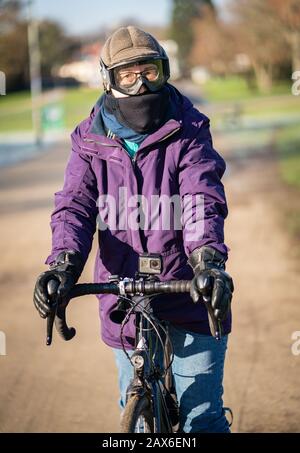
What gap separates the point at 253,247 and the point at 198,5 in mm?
103657

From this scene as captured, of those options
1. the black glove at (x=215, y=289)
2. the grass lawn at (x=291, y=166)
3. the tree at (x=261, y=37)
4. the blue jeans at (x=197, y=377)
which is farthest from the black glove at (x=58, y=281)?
the tree at (x=261, y=37)

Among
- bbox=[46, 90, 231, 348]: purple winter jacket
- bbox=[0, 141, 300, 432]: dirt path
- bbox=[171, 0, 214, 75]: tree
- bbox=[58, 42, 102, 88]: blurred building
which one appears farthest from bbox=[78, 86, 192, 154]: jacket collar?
bbox=[58, 42, 102, 88]: blurred building

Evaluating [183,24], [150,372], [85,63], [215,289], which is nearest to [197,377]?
[150,372]

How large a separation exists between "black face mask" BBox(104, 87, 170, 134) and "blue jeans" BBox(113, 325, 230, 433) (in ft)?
2.96

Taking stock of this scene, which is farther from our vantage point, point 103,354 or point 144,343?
point 103,354

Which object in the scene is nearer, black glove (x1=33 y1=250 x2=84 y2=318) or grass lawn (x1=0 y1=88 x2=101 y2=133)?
black glove (x1=33 y1=250 x2=84 y2=318)

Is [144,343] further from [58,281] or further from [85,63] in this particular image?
[85,63]

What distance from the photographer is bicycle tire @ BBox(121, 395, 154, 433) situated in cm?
263

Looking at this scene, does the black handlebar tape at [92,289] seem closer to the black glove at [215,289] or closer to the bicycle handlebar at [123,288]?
the bicycle handlebar at [123,288]

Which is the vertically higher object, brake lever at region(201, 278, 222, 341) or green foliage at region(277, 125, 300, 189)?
green foliage at region(277, 125, 300, 189)

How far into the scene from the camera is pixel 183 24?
110375mm

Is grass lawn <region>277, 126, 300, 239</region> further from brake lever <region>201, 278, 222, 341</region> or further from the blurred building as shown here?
the blurred building

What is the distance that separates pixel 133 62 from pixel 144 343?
118 centimetres
